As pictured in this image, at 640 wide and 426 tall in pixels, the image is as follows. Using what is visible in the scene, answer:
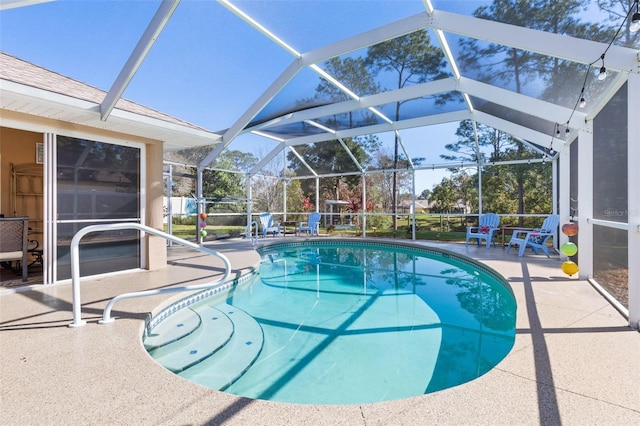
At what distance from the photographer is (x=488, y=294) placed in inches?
221

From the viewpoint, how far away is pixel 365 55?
21.0ft

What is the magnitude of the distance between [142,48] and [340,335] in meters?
4.58

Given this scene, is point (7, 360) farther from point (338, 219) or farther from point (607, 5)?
point (338, 219)

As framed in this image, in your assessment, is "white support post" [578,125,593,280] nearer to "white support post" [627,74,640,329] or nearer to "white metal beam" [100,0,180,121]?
"white support post" [627,74,640,329]

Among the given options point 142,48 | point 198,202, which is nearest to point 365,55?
point 142,48

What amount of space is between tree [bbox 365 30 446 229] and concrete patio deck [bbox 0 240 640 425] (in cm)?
486

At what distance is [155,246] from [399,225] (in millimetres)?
12287

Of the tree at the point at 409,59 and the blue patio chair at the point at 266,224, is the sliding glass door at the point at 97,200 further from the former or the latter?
the blue patio chair at the point at 266,224

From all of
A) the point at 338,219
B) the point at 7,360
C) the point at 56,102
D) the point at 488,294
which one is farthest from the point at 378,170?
the point at 7,360

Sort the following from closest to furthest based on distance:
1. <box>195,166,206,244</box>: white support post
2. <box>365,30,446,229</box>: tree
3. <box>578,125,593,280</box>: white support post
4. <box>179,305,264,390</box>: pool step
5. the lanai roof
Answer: <box>179,305,264,390</box>: pool step, the lanai roof, <box>578,125,593,280</box>: white support post, <box>365,30,446,229</box>: tree, <box>195,166,206,244</box>: white support post

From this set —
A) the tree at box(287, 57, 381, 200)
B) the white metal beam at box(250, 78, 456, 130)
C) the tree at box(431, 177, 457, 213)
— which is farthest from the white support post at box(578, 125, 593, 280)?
the tree at box(431, 177, 457, 213)

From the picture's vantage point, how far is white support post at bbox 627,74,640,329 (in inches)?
123

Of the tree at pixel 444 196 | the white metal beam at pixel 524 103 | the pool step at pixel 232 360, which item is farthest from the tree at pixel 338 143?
the pool step at pixel 232 360

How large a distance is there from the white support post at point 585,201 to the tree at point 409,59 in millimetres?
2891
